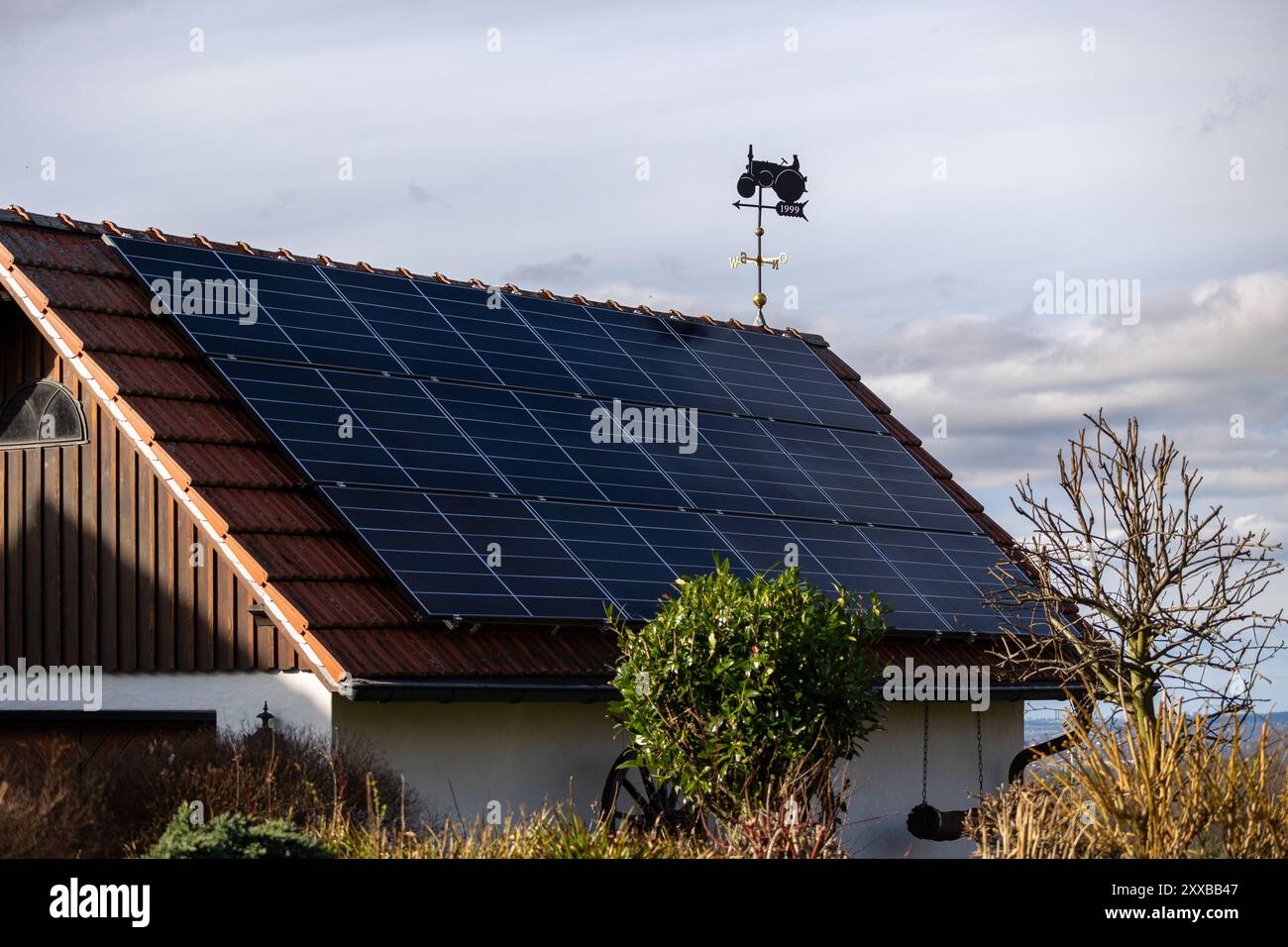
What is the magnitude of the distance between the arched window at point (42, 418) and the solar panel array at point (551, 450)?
66.2 inches

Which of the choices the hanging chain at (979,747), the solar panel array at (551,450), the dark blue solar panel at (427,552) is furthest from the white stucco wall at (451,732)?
the hanging chain at (979,747)

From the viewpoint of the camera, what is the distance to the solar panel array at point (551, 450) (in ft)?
62.6

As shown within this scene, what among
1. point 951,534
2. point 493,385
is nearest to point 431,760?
point 493,385

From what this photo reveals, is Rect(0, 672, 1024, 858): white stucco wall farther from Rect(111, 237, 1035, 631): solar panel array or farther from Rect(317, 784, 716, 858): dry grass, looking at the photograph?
Rect(317, 784, 716, 858): dry grass

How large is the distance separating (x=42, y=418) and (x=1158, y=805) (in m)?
13.2

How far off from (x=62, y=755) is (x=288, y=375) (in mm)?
5320

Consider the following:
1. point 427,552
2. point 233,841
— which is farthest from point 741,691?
point 233,841

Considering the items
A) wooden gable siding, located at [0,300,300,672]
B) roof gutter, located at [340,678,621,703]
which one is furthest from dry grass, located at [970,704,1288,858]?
wooden gable siding, located at [0,300,300,672]

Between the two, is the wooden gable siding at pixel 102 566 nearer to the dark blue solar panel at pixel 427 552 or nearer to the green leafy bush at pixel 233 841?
the dark blue solar panel at pixel 427 552

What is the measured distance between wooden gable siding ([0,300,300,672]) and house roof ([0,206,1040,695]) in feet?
1.61

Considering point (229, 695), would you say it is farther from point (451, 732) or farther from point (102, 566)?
point (102, 566)

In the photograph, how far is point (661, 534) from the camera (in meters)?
20.9

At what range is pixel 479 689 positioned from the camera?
1733 cm
